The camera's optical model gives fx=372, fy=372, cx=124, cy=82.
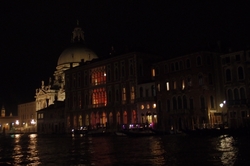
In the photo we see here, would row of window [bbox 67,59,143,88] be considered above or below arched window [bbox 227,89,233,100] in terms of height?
above

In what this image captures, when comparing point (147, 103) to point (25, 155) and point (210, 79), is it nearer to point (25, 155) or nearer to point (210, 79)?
point (210, 79)

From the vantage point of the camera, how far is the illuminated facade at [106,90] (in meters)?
59.8

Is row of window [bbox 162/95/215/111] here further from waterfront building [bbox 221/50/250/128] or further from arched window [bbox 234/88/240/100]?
arched window [bbox 234/88/240/100]

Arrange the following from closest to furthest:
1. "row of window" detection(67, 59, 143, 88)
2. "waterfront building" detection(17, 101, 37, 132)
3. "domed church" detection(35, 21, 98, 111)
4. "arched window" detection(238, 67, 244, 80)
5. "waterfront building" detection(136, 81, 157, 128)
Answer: "arched window" detection(238, 67, 244, 80)
"waterfront building" detection(136, 81, 157, 128)
"row of window" detection(67, 59, 143, 88)
"domed church" detection(35, 21, 98, 111)
"waterfront building" detection(17, 101, 37, 132)

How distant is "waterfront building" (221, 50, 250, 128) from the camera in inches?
1699

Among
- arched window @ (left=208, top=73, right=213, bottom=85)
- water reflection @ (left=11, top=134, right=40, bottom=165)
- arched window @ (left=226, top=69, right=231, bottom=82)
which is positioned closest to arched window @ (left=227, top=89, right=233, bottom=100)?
arched window @ (left=226, top=69, right=231, bottom=82)

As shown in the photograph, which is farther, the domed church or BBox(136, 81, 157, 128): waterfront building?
the domed church

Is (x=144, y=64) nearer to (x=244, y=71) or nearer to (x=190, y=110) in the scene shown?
(x=190, y=110)

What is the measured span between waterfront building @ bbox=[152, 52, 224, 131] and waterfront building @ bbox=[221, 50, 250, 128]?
65.7 inches

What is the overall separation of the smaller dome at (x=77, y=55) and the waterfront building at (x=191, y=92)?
1651 inches

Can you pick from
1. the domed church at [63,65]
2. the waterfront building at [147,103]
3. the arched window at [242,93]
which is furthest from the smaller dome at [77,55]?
the arched window at [242,93]

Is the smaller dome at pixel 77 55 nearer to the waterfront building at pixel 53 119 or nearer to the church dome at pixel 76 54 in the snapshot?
the church dome at pixel 76 54

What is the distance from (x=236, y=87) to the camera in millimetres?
44406

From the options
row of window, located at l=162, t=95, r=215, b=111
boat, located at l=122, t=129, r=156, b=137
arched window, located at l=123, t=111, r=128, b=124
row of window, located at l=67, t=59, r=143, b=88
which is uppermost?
row of window, located at l=67, t=59, r=143, b=88
